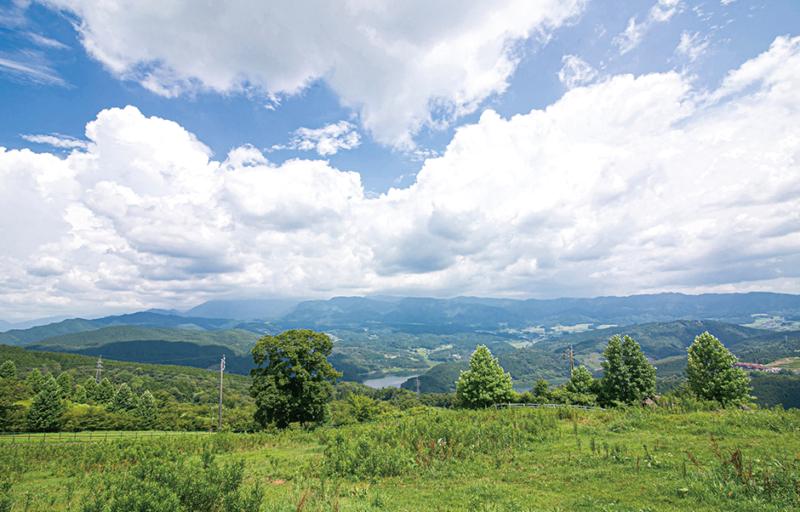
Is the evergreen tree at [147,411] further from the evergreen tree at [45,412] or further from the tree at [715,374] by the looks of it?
the tree at [715,374]

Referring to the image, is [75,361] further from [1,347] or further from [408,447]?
[408,447]

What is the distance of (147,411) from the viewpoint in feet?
191

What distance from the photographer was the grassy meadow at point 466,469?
677 centimetres

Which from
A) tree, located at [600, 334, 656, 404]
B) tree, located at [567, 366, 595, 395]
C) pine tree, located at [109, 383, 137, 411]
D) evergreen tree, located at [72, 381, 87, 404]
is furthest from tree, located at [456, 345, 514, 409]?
evergreen tree, located at [72, 381, 87, 404]

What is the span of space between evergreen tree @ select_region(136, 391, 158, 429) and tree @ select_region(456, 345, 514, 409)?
52.7 meters

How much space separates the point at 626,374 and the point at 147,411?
7324 cm

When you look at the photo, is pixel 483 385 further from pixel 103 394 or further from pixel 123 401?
pixel 103 394

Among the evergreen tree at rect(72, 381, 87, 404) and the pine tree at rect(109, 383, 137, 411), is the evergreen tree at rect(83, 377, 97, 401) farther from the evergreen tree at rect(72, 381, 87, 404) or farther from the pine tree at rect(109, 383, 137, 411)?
the pine tree at rect(109, 383, 137, 411)

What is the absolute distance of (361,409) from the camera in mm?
51219

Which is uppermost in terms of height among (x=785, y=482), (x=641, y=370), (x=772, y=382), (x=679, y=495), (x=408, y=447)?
(x=785, y=482)

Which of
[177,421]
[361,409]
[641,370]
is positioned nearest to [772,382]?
[641,370]

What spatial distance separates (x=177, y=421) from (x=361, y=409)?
3251 centimetres

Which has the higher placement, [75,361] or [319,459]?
[319,459]

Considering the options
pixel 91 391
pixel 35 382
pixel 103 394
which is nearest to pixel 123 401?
pixel 103 394
